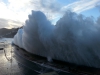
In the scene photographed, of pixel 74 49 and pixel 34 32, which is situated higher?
pixel 34 32

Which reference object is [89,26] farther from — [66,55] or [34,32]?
[34,32]

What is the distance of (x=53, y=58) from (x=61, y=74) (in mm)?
9144

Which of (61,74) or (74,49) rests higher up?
(74,49)

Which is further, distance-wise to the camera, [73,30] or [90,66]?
[73,30]

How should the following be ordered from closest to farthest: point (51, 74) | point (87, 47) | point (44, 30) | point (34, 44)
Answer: point (51, 74), point (87, 47), point (44, 30), point (34, 44)

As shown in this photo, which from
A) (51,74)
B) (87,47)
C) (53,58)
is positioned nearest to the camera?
(51,74)

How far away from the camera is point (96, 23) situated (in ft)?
86.4

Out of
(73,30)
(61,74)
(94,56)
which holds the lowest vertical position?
(61,74)

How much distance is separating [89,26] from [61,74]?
1054 cm

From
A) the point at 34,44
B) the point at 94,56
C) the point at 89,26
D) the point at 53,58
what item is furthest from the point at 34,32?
the point at 94,56

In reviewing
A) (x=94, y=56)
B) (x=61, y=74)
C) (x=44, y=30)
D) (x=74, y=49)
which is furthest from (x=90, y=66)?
(x=44, y=30)

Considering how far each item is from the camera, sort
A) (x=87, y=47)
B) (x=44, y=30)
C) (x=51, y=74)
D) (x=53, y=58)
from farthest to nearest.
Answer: (x=44, y=30) → (x=53, y=58) → (x=87, y=47) → (x=51, y=74)

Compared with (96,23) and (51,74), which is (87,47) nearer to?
(96,23)

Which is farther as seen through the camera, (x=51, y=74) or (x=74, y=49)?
(x=74, y=49)
